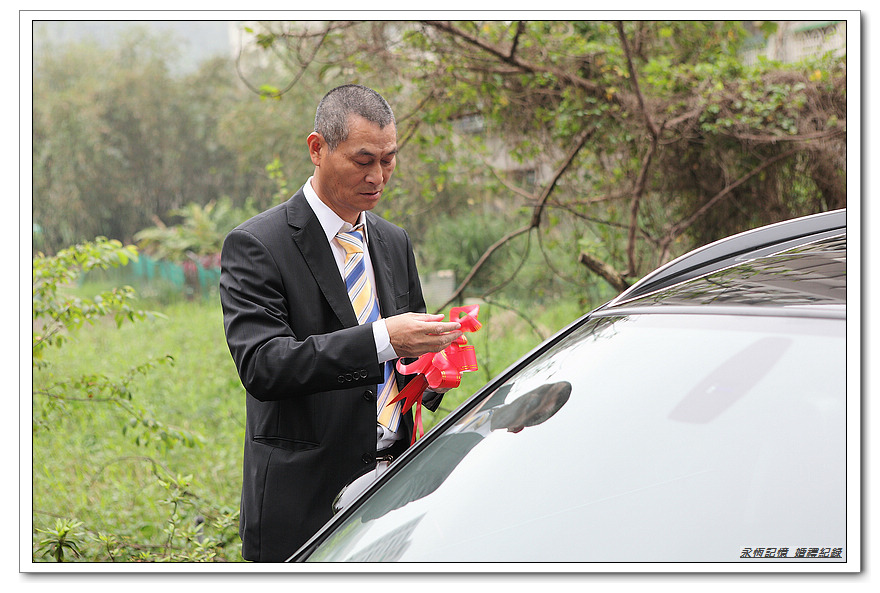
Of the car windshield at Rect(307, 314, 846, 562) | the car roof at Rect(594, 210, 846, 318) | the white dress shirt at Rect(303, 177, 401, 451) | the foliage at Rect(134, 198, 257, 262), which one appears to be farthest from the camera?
the foliage at Rect(134, 198, 257, 262)

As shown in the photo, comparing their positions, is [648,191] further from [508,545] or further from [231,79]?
[231,79]

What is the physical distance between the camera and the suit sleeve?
1.69 metres

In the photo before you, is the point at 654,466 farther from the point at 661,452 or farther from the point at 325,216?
the point at 325,216

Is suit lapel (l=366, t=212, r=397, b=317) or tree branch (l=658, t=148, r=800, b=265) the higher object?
tree branch (l=658, t=148, r=800, b=265)

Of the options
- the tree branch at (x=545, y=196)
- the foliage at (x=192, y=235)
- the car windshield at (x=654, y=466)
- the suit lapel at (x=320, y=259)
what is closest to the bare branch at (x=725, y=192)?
the tree branch at (x=545, y=196)

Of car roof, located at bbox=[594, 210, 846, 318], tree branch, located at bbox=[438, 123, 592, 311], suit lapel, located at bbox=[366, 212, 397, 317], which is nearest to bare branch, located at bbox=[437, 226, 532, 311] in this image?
tree branch, located at bbox=[438, 123, 592, 311]

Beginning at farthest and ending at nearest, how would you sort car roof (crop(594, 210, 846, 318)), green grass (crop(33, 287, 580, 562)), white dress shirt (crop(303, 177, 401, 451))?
green grass (crop(33, 287, 580, 562)) → white dress shirt (crop(303, 177, 401, 451)) → car roof (crop(594, 210, 846, 318))

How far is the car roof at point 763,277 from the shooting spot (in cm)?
141

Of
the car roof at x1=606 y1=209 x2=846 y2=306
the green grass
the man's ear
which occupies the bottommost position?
the green grass

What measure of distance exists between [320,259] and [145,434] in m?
1.75

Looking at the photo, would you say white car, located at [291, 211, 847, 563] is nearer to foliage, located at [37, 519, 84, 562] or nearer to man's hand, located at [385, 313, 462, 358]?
man's hand, located at [385, 313, 462, 358]

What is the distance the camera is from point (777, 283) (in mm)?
1489

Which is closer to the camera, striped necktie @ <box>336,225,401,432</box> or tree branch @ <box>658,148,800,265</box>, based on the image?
striped necktie @ <box>336,225,401,432</box>

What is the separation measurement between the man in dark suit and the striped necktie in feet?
0.06
